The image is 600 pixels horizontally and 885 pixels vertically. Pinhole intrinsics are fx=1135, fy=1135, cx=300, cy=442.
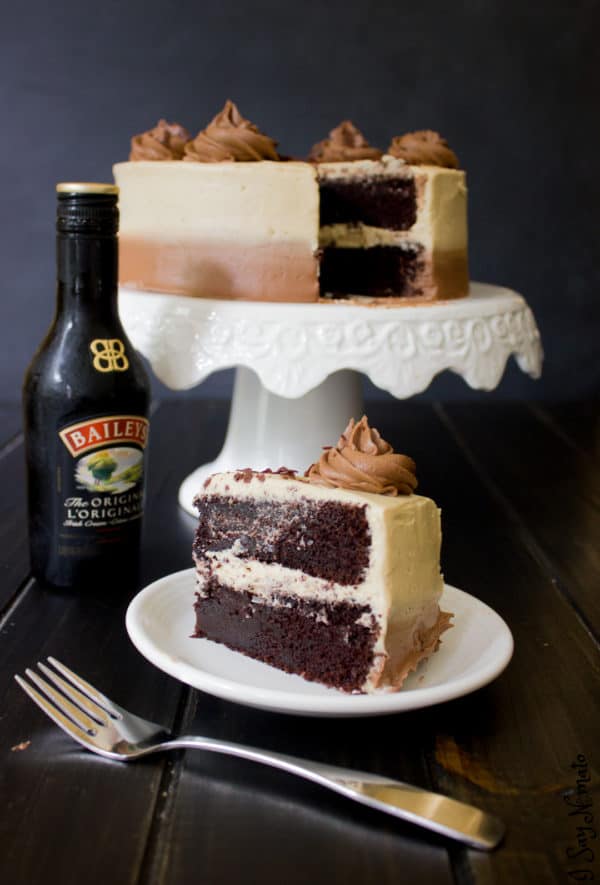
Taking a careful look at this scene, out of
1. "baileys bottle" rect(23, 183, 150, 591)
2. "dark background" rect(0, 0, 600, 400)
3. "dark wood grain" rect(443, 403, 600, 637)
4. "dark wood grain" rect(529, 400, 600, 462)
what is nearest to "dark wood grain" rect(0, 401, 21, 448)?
"dark background" rect(0, 0, 600, 400)

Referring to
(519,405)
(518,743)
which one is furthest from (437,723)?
(519,405)

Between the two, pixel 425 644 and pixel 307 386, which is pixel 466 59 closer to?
pixel 307 386

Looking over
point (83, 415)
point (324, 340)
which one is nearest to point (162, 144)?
point (324, 340)

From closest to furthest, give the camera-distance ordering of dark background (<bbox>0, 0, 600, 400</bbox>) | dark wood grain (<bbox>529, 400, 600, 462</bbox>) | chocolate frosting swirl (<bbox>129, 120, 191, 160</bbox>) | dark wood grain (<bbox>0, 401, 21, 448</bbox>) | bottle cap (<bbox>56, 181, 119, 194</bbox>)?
1. bottle cap (<bbox>56, 181, 119, 194</bbox>)
2. chocolate frosting swirl (<bbox>129, 120, 191, 160</bbox>)
3. dark wood grain (<bbox>0, 401, 21, 448</bbox>)
4. dark wood grain (<bbox>529, 400, 600, 462</bbox>)
5. dark background (<bbox>0, 0, 600, 400</bbox>)

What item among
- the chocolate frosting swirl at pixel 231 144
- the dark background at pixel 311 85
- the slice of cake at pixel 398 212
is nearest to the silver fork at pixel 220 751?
the chocolate frosting swirl at pixel 231 144

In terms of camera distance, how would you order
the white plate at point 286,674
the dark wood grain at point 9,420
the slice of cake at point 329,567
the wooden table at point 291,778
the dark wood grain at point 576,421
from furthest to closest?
the dark wood grain at point 576,421 → the dark wood grain at point 9,420 → the slice of cake at point 329,567 → the white plate at point 286,674 → the wooden table at point 291,778

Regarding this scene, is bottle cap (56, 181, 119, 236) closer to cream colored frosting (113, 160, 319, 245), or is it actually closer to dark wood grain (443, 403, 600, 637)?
cream colored frosting (113, 160, 319, 245)

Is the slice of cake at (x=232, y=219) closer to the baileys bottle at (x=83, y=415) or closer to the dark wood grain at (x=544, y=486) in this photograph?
the baileys bottle at (x=83, y=415)
